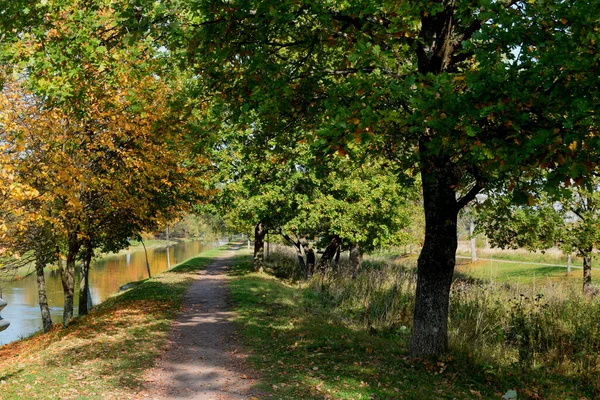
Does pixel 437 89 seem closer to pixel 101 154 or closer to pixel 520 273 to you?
pixel 101 154

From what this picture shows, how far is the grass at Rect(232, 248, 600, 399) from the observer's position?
7176 millimetres

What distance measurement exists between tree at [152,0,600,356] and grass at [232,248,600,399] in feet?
3.00

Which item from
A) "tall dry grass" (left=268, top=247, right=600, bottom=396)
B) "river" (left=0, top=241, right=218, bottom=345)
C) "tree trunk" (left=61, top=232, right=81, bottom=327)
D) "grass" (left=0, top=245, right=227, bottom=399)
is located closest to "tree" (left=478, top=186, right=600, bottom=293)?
"tall dry grass" (left=268, top=247, right=600, bottom=396)

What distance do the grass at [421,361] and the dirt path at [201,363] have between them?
438 mm

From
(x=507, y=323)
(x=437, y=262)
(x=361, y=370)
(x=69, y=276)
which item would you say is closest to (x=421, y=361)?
(x=361, y=370)

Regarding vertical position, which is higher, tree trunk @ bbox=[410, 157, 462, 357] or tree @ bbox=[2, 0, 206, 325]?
tree @ bbox=[2, 0, 206, 325]

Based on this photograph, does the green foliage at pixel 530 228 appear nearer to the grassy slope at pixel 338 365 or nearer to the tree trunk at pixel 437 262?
the grassy slope at pixel 338 365

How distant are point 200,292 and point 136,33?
14.2m

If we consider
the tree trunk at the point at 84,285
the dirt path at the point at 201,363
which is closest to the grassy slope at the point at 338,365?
the dirt path at the point at 201,363

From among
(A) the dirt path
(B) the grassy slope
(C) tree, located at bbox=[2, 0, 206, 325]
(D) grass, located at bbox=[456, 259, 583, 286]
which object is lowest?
(D) grass, located at bbox=[456, 259, 583, 286]

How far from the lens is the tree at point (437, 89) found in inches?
197

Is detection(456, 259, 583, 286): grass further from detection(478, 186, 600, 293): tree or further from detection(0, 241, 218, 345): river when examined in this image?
detection(0, 241, 218, 345): river

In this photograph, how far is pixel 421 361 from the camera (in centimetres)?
787

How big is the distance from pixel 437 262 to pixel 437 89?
3.43 metres
